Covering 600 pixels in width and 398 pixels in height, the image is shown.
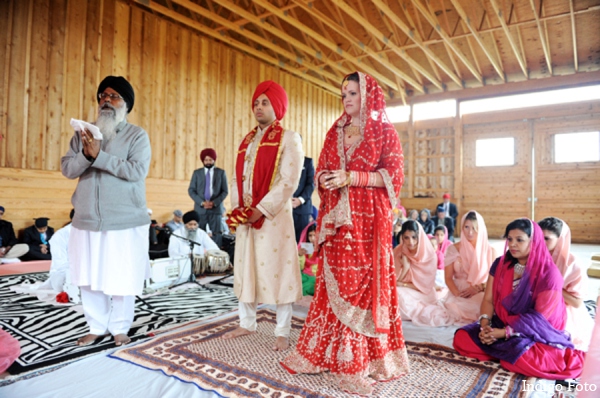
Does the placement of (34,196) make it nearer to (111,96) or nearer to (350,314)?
(111,96)

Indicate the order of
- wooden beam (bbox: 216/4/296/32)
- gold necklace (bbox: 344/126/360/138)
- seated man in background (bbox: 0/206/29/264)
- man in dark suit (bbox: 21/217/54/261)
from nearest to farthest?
gold necklace (bbox: 344/126/360/138)
seated man in background (bbox: 0/206/29/264)
man in dark suit (bbox: 21/217/54/261)
wooden beam (bbox: 216/4/296/32)

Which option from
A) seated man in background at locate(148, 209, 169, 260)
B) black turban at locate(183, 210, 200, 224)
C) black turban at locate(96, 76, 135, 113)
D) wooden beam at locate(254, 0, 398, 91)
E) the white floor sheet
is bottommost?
the white floor sheet

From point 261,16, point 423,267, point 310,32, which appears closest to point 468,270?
point 423,267

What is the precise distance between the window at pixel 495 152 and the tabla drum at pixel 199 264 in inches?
397

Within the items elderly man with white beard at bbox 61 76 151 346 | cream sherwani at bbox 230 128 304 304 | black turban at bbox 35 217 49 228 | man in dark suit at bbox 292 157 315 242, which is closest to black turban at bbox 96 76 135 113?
elderly man with white beard at bbox 61 76 151 346

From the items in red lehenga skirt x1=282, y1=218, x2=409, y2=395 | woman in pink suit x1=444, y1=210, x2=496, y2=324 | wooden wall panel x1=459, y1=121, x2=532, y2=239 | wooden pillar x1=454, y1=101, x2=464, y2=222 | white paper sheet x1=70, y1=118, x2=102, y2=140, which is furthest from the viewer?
wooden pillar x1=454, y1=101, x2=464, y2=222

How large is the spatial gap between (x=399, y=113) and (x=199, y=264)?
34.6 feet

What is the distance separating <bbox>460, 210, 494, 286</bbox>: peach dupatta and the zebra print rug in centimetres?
192

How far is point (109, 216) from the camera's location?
2.24 metres

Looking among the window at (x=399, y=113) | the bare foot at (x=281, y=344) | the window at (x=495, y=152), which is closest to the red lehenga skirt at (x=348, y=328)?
the bare foot at (x=281, y=344)

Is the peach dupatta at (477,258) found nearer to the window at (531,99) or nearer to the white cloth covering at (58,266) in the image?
the white cloth covering at (58,266)

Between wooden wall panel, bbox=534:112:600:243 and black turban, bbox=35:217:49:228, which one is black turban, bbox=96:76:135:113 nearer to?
black turban, bbox=35:217:49:228

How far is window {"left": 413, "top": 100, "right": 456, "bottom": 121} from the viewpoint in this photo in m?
12.5

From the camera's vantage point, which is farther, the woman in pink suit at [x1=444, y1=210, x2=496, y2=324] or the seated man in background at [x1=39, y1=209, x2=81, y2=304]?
the seated man in background at [x1=39, y1=209, x2=81, y2=304]
